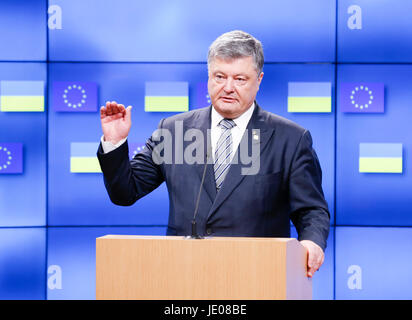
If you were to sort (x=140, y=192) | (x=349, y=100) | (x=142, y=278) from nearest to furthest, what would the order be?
(x=142, y=278)
(x=140, y=192)
(x=349, y=100)

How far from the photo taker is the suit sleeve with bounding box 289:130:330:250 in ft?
6.75

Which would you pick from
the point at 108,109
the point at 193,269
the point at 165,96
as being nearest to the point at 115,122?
the point at 108,109

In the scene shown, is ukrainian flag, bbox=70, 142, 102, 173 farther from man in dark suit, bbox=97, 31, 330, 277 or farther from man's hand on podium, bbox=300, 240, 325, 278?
man's hand on podium, bbox=300, 240, 325, 278

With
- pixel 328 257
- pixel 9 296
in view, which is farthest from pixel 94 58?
pixel 328 257

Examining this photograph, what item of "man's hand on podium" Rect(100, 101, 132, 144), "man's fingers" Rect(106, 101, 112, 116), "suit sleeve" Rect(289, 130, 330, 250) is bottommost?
"suit sleeve" Rect(289, 130, 330, 250)

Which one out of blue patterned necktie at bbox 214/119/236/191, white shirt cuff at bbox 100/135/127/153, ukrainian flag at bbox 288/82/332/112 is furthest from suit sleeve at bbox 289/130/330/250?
ukrainian flag at bbox 288/82/332/112

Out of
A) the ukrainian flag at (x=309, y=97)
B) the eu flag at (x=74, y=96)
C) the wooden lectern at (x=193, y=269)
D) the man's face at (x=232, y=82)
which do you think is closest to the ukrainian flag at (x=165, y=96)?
the eu flag at (x=74, y=96)

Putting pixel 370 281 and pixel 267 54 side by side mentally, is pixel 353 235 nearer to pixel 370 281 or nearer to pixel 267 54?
pixel 370 281

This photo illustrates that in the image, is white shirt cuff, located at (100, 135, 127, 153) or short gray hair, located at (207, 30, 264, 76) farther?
short gray hair, located at (207, 30, 264, 76)

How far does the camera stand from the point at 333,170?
3.49 meters

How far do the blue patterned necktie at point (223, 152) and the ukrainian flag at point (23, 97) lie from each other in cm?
159

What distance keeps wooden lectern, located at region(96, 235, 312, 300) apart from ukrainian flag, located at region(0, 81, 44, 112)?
7.09 ft

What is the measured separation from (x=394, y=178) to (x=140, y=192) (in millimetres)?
1831
